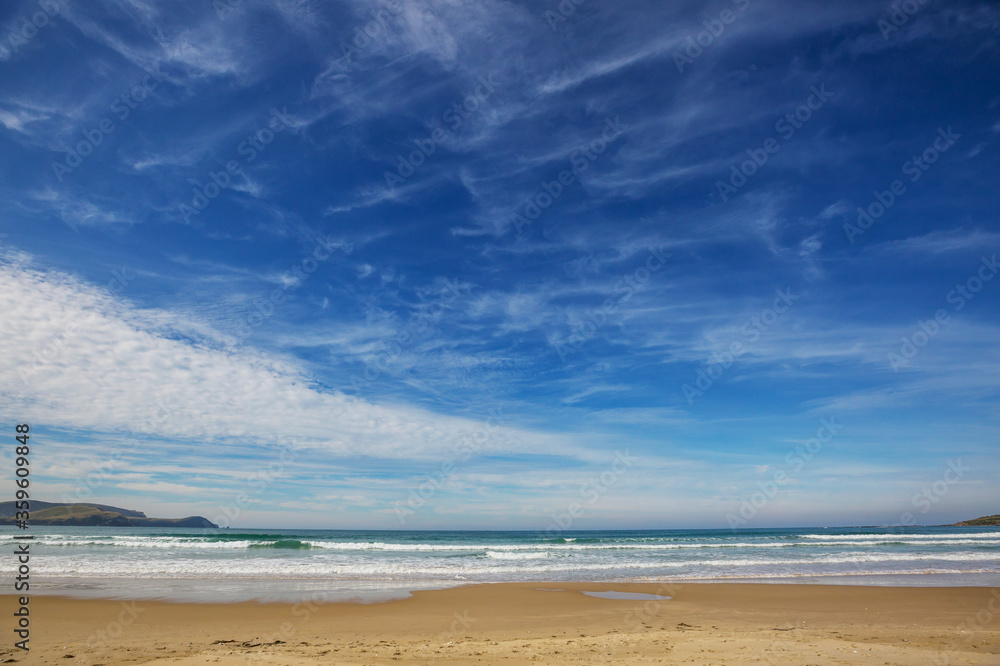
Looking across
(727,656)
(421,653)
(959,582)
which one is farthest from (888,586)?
(421,653)

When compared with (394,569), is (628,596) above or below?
above

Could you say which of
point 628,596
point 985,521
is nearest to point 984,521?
point 985,521

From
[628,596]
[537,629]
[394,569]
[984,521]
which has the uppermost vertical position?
[537,629]

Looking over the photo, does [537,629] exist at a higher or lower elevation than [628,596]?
higher

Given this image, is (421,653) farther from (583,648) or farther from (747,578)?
(747,578)

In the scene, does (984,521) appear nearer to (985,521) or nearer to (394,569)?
(985,521)

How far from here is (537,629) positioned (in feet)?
32.4

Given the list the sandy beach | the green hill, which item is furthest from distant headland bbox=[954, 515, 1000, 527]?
the sandy beach

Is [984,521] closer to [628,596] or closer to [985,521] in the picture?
[985,521]

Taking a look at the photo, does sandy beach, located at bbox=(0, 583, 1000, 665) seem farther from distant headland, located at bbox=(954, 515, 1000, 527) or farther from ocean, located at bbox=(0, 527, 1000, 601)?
distant headland, located at bbox=(954, 515, 1000, 527)

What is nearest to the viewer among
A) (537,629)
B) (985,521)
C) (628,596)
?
(537,629)

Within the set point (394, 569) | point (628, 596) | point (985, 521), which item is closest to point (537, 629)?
point (628, 596)

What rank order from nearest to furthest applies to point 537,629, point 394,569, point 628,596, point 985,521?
1. point 537,629
2. point 628,596
3. point 394,569
4. point 985,521

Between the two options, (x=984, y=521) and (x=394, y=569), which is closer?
(x=394, y=569)
